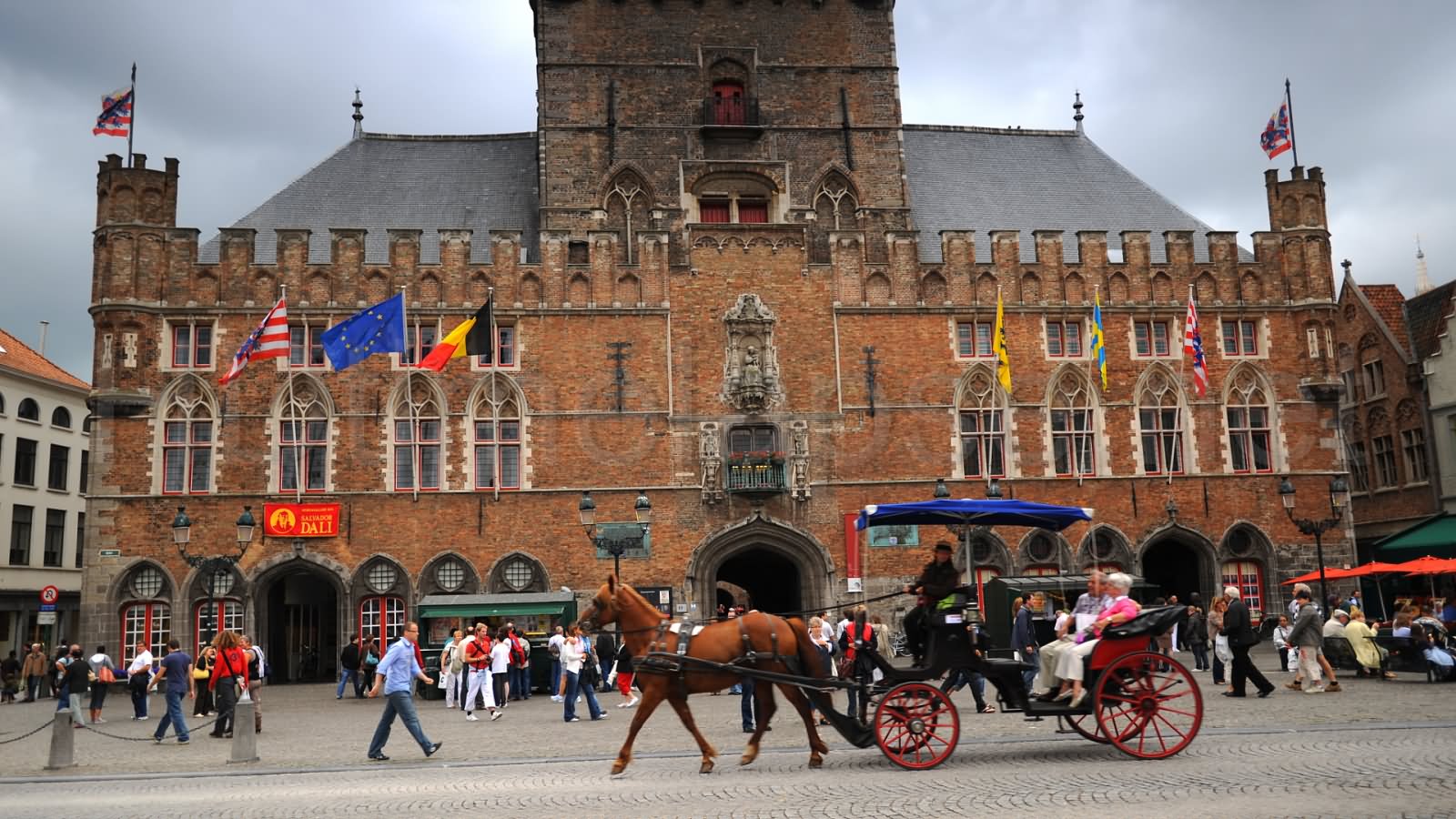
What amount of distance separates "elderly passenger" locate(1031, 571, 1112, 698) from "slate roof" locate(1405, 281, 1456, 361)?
96.8ft

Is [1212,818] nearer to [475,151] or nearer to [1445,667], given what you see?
[1445,667]

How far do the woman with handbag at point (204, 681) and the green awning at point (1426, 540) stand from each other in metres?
28.6

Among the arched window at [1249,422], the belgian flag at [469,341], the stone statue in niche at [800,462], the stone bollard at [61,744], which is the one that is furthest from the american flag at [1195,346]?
the stone bollard at [61,744]

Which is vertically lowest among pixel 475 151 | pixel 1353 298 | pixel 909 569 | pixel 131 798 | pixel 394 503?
pixel 131 798

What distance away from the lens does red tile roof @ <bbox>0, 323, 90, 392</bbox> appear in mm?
40500

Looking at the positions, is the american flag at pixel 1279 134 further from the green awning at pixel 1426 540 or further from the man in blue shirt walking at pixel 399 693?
the man in blue shirt walking at pixel 399 693

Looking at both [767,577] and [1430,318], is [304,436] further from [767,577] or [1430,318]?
[1430,318]

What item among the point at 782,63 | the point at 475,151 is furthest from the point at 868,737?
the point at 475,151

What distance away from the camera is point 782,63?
109ft

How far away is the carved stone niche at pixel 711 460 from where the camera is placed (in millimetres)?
29977

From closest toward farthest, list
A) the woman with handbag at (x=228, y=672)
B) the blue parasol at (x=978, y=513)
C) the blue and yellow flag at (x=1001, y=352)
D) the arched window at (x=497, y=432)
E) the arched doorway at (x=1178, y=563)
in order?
the blue parasol at (x=978, y=513), the woman with handbag at (x=228, y=672), the blue and yellow flag at (x=1001, y=352), the arched window at (x=497, y=432), the arched doorway at (x=1178, y=563)

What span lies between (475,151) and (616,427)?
1068 centimetres

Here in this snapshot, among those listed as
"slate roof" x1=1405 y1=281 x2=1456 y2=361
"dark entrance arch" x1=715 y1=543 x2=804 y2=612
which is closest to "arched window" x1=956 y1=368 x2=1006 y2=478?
"dark entrance arch" x1=715 y1=543 x2=804 y2=612

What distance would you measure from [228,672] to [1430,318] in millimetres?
34885
